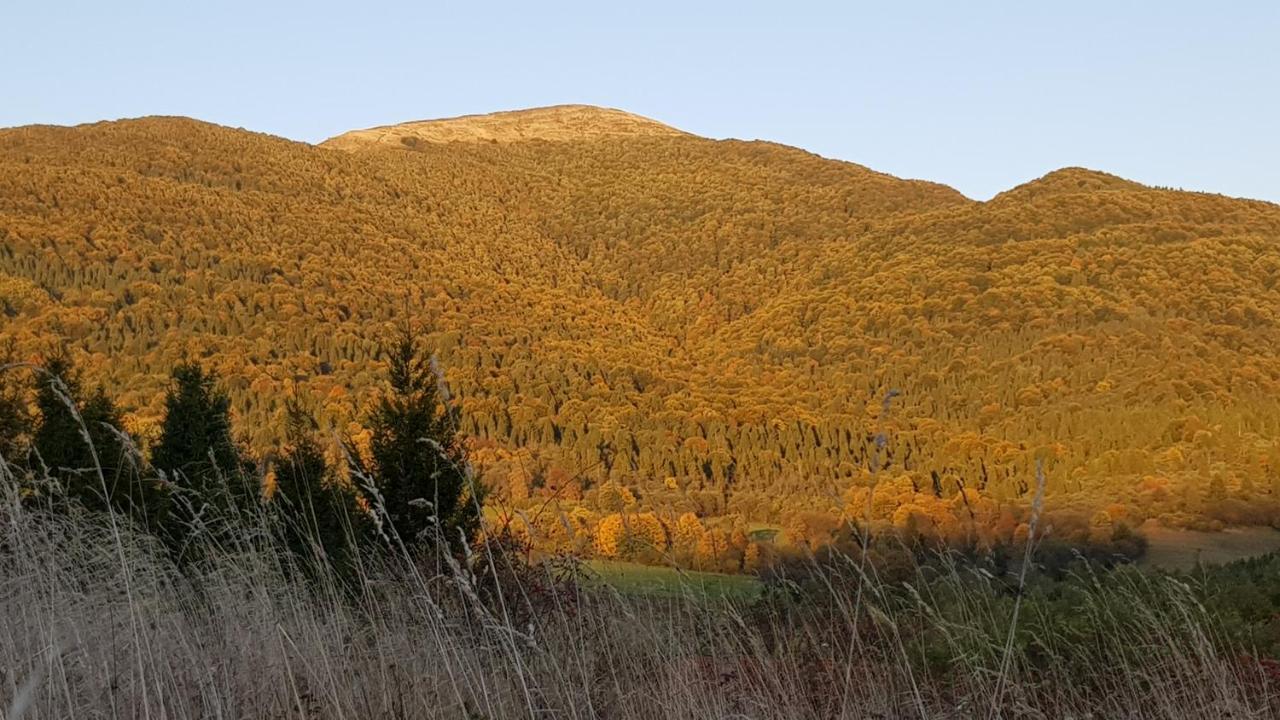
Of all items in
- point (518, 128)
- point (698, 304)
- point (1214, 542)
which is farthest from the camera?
point (518, 128)

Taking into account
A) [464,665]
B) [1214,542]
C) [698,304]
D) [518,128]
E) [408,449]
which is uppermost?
[518,128]

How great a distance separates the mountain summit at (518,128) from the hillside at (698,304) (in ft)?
34.8

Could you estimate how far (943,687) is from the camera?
5293 millimetres

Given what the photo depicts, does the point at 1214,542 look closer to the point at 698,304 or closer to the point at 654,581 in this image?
the point at 654,581

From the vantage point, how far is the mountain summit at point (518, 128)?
112375 mm

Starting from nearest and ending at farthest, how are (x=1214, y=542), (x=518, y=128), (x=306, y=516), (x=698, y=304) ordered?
(x=306, y=516), (x=1214, y=542), (x=698, y=304), (x=518, y=128)

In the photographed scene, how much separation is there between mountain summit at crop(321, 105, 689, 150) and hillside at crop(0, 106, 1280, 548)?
10.6 m

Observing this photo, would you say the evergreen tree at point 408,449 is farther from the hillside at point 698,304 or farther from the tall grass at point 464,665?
the tall grass at point 464,665

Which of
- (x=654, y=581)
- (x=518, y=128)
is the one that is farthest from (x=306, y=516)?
(x=518, y=128)

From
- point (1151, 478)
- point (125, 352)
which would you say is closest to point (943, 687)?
point (1151, 478)

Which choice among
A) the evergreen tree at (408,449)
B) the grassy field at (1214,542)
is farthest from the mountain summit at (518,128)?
the evergreen tree at (408,449)

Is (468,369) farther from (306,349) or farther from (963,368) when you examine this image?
(963,368)

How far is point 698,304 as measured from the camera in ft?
248

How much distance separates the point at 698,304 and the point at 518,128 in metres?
49.5
